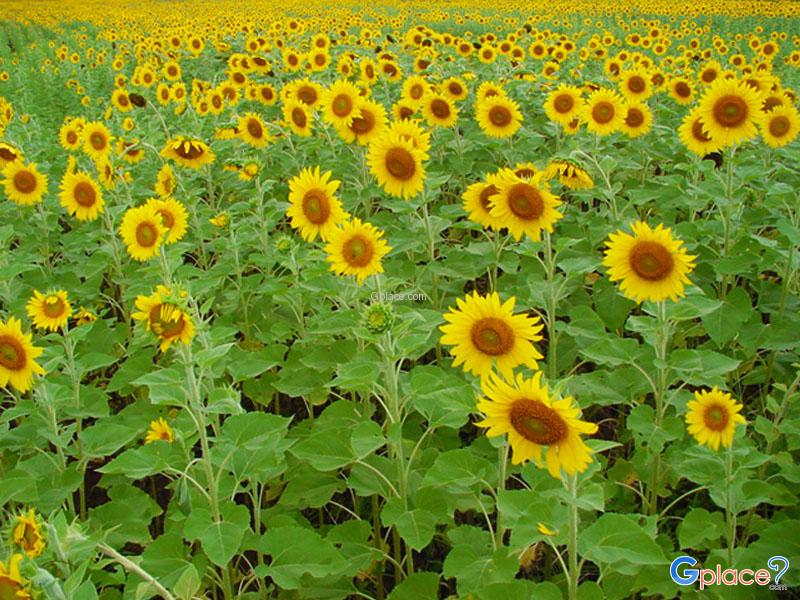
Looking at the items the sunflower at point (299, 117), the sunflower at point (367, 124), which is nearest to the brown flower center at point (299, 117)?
the sunflower at point (299, 117)

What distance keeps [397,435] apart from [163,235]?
64.7 inches

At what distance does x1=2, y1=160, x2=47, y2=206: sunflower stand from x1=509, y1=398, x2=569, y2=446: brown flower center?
379 cm

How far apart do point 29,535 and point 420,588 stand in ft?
3.62

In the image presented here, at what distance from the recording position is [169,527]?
2.55m

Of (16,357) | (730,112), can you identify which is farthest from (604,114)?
(16,357)

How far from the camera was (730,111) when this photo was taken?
376 centimetres

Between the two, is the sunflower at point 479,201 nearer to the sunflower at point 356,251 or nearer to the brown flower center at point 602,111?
the sunflower at point 356,251

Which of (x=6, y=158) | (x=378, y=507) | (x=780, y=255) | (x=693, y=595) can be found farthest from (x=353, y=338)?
(x=6, y=158)

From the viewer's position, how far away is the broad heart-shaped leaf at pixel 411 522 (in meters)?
2.14

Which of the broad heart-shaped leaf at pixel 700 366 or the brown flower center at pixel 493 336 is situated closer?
the brown flower center at pixel 493 336

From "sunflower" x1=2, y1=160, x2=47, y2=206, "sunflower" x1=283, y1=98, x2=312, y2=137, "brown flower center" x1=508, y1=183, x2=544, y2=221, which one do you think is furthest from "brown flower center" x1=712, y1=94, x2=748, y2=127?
"sunflower" x1=2, y1=160, x2=47, y2=206

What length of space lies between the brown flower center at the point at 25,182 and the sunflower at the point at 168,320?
2.56m

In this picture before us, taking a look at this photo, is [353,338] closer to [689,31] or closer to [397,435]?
[397,435]

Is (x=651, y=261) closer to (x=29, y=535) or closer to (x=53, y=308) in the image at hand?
(x=29, y=535)
